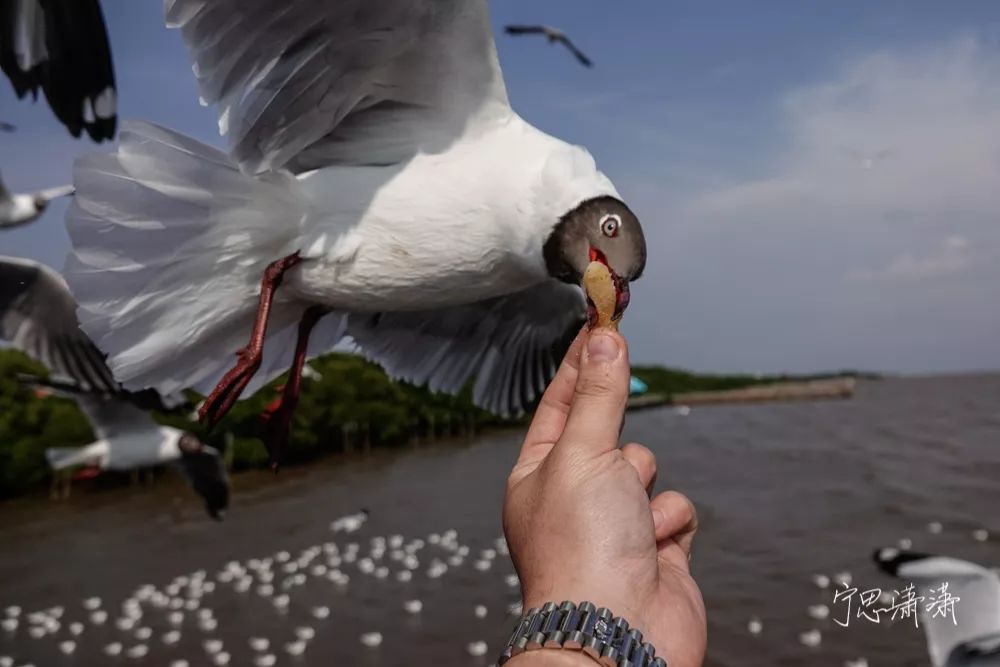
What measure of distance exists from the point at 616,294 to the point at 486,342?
75cm

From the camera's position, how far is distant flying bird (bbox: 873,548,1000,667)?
255cm

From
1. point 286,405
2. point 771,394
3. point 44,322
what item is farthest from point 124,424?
point 771,394

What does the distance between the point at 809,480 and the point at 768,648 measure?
5.22m

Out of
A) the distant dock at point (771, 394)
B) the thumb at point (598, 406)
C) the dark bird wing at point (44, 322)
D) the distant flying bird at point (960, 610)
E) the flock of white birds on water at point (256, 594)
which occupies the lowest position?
the distant dock at point (771, 394)

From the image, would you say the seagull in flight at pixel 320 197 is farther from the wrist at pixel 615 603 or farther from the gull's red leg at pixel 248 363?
the wrist at pixel 615 603

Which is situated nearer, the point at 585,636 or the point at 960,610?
the point at 585,636

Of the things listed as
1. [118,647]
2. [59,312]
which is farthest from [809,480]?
[59,312]

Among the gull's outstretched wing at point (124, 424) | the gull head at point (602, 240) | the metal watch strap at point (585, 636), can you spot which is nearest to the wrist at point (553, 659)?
the metal watch strap at point (585, 636)

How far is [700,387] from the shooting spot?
24344 millimetres

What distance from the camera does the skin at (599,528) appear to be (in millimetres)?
689

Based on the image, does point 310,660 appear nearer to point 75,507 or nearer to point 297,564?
point 297,564

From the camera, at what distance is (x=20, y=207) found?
2174 millimetres

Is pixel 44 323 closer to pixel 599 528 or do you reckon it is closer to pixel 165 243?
pixel 165 243

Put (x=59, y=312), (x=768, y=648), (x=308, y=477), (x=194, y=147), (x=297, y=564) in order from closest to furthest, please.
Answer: (x=194, y=147) → (x=59, y=312) → (x=768, y=648) → (x=297, y=564) → (x=308, y=477)
